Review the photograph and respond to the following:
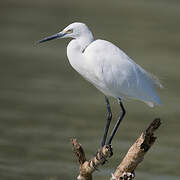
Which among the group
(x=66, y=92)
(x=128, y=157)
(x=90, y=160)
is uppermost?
(x=66, y=92)

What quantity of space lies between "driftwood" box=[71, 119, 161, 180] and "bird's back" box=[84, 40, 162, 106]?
69 centimetres

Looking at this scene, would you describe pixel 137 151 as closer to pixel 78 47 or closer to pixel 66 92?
pixel 78 47

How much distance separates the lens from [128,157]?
Answer: 4.79m

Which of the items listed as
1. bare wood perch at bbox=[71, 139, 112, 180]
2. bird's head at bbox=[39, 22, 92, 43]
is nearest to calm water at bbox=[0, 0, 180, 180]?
bare wood perch at bbox=[71, 139, 112, 180]

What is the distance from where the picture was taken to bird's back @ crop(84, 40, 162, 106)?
539 centimetres

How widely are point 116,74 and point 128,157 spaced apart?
95cm

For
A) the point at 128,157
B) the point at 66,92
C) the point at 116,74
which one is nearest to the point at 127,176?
the point at 128,157

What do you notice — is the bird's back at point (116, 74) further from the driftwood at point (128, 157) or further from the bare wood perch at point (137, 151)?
the bare wood perch at point (137, 151)

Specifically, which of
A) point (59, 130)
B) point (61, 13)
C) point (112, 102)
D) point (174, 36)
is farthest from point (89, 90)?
point (61, 13)

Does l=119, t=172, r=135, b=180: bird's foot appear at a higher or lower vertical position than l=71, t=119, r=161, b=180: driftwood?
lower

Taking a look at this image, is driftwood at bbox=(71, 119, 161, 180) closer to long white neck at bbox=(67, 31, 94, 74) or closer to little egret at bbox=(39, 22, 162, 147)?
little egret at bbox=(39, 22, 162, 147)

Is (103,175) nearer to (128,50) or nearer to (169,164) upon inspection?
(169,164)

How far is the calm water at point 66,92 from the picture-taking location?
28.2 ft

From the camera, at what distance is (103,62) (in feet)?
17.8
